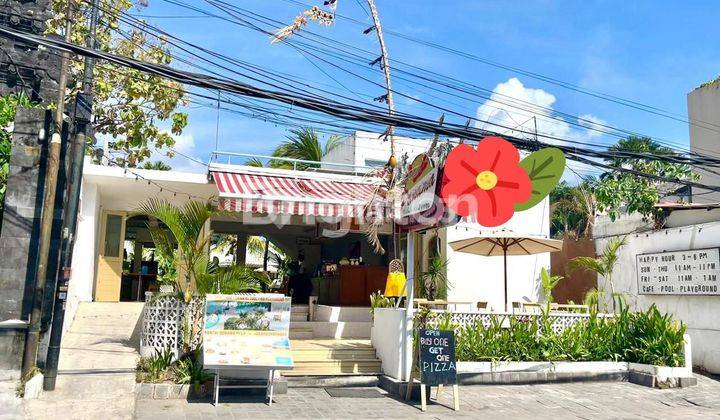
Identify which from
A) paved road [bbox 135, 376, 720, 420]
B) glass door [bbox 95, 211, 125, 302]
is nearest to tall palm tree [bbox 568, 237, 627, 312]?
paved road [bbox 135, 376, 720, 420]

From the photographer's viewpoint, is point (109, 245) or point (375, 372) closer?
point (375, 372)

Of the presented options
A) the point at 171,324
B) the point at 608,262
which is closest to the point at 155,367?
the point at 171,324

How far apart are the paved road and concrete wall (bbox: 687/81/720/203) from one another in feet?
32.8

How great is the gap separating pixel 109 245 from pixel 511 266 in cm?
1083

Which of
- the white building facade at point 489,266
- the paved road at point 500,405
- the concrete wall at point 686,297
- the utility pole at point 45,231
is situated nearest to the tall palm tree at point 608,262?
the concrete wall at point 686,297

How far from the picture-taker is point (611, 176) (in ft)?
50.9

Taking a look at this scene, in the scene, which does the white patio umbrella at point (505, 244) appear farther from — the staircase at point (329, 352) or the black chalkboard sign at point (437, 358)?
the black chalkboard sign at point (437, 358)

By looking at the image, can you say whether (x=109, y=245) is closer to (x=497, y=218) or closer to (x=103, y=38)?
(x=103, y=38)

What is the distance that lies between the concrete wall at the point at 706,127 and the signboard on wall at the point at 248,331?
1507 centimetres

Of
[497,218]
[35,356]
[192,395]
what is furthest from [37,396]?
[497,218]

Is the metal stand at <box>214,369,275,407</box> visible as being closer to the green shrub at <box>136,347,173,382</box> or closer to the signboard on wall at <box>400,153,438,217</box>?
the green shrub at <box>136,347,173,382</box>

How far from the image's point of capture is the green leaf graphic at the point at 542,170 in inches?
307

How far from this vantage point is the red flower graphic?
7.95 metres

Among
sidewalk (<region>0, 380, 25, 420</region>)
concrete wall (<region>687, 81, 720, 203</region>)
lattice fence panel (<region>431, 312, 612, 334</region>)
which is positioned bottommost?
sidewalk (<region>0, 380, 25, 420</region>)
